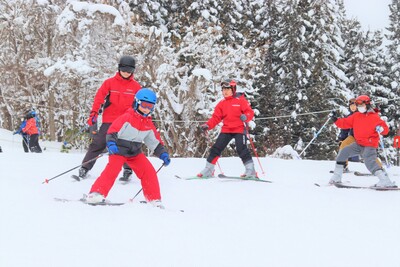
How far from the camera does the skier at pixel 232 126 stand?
A: 749cm

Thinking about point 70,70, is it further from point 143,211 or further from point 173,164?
point 143,211

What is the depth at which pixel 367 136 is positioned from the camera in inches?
278

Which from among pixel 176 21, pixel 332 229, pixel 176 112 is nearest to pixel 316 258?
pixel 332 229

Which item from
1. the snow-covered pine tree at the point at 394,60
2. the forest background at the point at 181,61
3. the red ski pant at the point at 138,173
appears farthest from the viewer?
the snow-covered pine tree at the point at 394,60

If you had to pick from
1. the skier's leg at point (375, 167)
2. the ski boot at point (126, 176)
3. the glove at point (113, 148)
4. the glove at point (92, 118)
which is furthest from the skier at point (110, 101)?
the skier's leg at point (375, 167)

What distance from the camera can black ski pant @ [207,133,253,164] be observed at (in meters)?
7.50

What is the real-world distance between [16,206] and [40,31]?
15.5 meters

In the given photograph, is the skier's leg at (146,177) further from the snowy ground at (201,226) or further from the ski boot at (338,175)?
the ski boot at (338,175)

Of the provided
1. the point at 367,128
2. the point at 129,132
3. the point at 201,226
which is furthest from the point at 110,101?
the point at 367,128

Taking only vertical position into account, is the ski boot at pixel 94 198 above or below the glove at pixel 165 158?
below

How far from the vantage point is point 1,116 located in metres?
23.1

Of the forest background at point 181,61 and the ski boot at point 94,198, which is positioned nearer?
the ski boot at point 94,198

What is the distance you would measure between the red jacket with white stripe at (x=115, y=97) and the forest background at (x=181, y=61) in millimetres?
8552

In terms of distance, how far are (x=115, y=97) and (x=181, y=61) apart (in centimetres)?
1150
